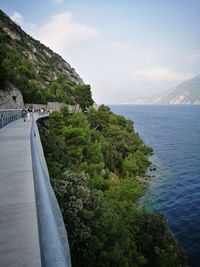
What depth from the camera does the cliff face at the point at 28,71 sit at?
6176 centimetres

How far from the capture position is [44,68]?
119 meters

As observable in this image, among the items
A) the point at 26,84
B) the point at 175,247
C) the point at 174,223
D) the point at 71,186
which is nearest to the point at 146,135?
the point at 26,84

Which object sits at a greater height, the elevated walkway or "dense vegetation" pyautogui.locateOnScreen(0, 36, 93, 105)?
"dense vegetation" pyautogui.locateOnScreen(0, 36, 93, 105)

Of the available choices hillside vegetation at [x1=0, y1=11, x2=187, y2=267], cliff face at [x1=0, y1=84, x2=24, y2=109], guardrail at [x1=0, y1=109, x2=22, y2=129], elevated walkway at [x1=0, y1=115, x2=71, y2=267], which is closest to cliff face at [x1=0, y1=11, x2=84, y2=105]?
cliff face at [x1=0, y1=84, x2=24, y2=109]

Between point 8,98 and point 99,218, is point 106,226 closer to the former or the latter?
point 99,218

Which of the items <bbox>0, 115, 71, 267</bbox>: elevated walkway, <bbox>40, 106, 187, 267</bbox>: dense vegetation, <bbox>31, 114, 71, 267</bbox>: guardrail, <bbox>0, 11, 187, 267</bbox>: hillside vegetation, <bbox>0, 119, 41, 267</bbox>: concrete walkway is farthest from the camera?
<bbox>0, 11, 187, 267</bbox>: hillside vegetation

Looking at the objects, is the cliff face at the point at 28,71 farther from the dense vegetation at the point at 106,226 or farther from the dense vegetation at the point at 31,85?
the dense vegetation at the point at 106,226

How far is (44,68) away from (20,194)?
4683 inches

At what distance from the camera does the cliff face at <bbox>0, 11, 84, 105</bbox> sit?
203 ft

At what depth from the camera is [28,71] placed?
79.5 meters

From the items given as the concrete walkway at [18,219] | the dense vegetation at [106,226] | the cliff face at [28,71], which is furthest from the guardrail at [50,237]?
the cliff face at [28,71]

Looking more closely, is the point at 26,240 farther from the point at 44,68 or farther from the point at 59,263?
the point at 44,68

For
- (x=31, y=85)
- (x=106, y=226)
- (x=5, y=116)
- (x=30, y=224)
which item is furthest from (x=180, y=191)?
(x=31, y=85)

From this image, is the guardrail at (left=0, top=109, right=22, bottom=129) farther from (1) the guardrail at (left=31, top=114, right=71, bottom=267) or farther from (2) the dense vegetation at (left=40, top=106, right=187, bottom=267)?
(1) the guardrail at (left=31, top=114, right=71, bottom=267)
